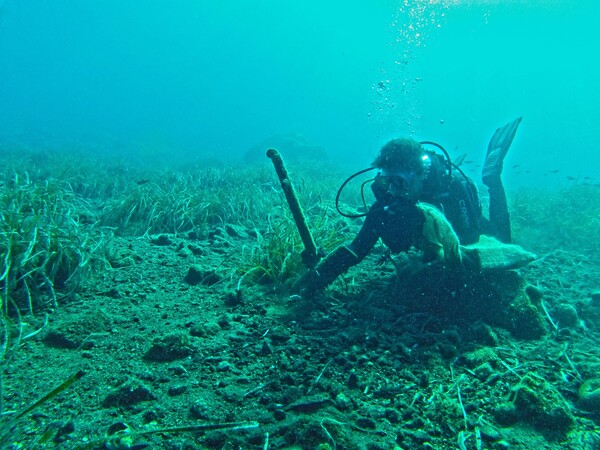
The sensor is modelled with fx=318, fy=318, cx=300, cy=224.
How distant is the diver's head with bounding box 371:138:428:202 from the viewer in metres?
3.50

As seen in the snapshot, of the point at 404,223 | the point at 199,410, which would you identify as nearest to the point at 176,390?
the point at 199,410

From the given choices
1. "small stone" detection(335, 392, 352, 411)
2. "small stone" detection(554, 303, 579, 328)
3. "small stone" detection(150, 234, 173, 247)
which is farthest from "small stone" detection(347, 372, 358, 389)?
"small stone" detection(150, 234, 173, 247)

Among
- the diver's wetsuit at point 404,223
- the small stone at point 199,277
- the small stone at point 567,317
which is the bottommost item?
the small stone at point 199,277

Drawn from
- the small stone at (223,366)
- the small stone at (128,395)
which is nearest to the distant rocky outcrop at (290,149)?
the small stone at (223,366)

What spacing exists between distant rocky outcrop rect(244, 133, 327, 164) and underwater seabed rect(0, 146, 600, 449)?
2379cm

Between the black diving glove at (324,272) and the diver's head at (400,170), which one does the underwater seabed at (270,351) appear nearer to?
the black diving glove at (324,272)

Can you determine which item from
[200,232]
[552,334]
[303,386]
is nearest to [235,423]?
[303,386]

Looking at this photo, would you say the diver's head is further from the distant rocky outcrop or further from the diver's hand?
the distant rocky outcrop

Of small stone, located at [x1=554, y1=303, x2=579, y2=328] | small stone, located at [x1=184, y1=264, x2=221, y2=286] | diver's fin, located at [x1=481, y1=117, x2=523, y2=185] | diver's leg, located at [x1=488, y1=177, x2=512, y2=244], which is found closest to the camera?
small stone, located at [x1=554, y1=303, x2=579, y2=328]

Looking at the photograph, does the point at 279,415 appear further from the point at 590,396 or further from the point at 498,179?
the point at 498,179

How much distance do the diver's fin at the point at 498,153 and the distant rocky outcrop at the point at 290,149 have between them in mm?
21316

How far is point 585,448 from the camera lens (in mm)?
1725

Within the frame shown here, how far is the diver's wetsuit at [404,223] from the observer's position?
337 centimetres

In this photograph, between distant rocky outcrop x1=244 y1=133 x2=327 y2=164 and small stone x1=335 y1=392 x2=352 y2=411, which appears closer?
small stone x1=335 y1=392 x2=352 y2=411
